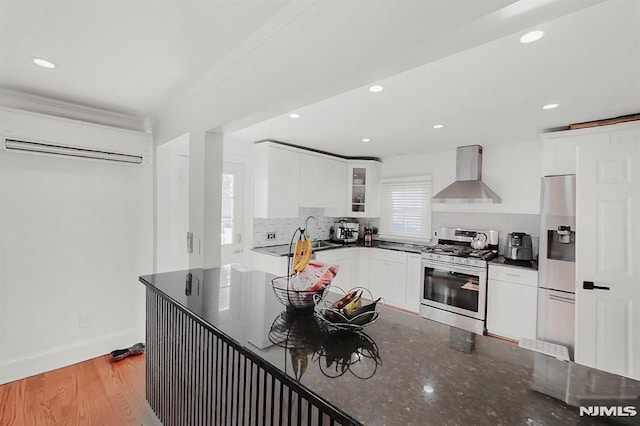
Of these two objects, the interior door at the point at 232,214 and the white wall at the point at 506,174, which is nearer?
the white wall at the point at 506,174

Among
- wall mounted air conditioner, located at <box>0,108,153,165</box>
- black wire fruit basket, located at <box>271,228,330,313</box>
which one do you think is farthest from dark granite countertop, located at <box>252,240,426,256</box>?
black wire fruit basket, located at <box>271,228,330,313</box>

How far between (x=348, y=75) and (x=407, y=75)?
858 mm

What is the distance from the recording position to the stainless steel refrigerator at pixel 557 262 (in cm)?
287

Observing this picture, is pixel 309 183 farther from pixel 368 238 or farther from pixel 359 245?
pixel 368 238

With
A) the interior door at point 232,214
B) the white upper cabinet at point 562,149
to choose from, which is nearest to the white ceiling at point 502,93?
the white upper cabinet at point 562,149

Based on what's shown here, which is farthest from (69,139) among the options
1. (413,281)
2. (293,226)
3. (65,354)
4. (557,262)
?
(557,262)

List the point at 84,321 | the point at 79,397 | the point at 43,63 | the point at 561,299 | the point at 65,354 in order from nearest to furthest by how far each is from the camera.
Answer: the point at 43,63 → the point at 79,397 → the point at 65,354 → the point at 84,321 → the point at 561,299

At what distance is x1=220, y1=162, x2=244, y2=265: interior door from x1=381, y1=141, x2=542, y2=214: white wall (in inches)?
112

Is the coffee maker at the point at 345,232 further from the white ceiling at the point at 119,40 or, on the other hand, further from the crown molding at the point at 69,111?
the white ceiling at the point at 119,40

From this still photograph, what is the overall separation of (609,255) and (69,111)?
4.66 metres

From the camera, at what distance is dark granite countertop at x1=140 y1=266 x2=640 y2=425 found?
2.38 ft

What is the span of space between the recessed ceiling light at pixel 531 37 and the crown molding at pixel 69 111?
3.21 metres

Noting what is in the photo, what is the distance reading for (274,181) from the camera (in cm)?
389

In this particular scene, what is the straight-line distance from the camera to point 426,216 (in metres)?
4.60
